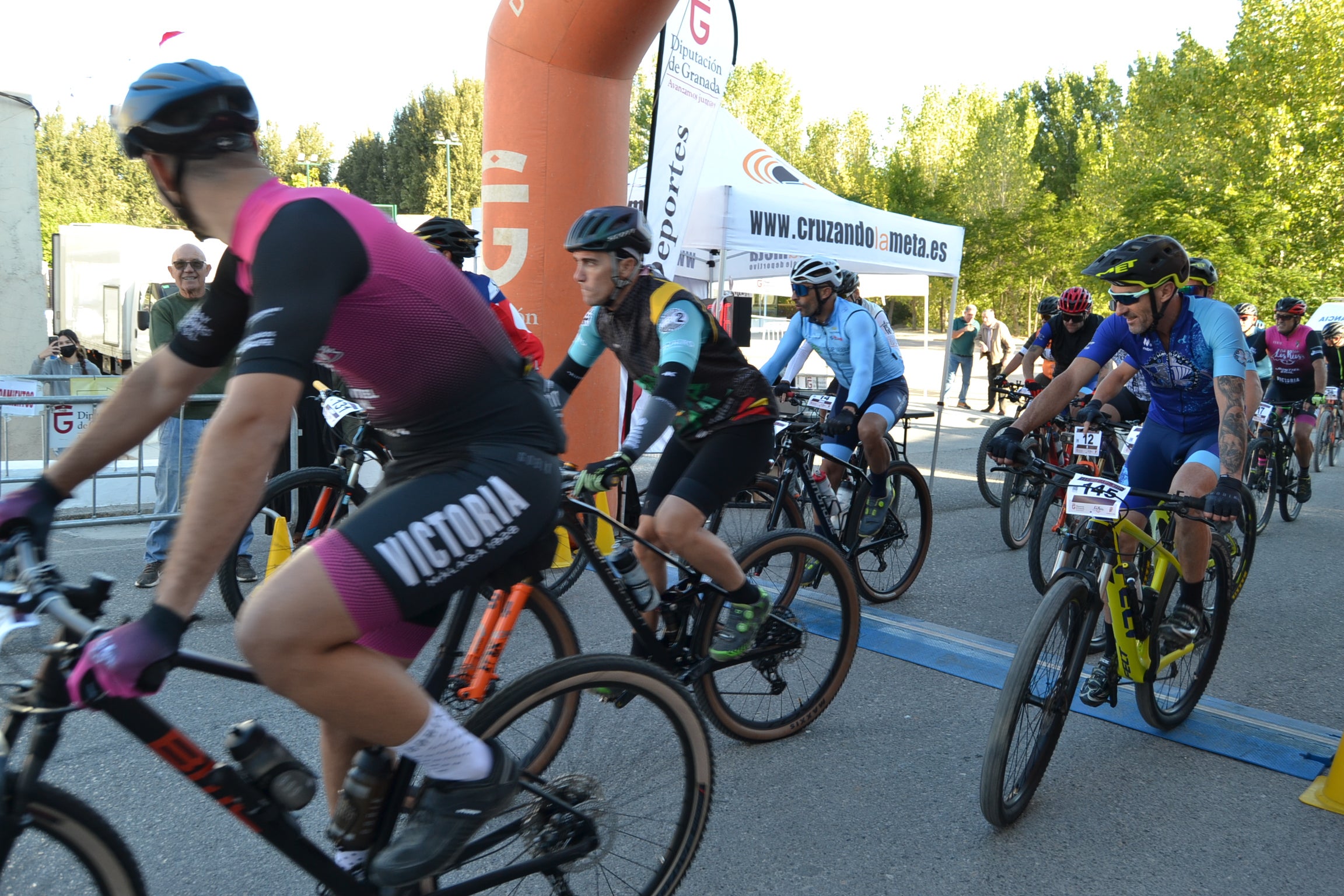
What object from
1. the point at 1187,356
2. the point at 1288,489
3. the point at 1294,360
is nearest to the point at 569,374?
the point at 1187,356

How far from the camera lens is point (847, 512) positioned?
6.13m

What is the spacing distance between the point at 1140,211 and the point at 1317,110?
4413mm

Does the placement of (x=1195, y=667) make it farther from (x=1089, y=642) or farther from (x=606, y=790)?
(x=606, y=790)

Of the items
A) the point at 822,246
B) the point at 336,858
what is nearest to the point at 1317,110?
the point at 822,246

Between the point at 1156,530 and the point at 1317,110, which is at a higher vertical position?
the point at 1317,110

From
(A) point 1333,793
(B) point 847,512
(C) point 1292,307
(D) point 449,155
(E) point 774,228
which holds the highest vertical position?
(D) point 449,155

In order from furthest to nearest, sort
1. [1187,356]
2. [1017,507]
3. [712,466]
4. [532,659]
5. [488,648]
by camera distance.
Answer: [1017,507]
[1187,356]
[712,466]
[532,659]
[488,648]

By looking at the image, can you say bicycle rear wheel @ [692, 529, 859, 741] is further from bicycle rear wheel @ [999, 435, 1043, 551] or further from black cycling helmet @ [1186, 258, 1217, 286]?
bicycle rear wheel @ [999, 435, 1043, 551]

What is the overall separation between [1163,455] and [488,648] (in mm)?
3534

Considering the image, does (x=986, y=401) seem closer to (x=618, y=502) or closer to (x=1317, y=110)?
(x=1317, y=110)

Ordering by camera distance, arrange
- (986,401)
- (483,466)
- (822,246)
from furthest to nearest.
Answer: (986,401) → (822,246) → (483,466)

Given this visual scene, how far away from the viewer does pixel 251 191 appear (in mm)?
1896

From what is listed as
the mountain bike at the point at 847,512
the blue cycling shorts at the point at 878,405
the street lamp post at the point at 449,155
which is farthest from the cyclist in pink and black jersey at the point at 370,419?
the street lamp post at the point at 449,155

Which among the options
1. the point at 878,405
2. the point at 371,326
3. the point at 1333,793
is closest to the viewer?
the point at 371,326
